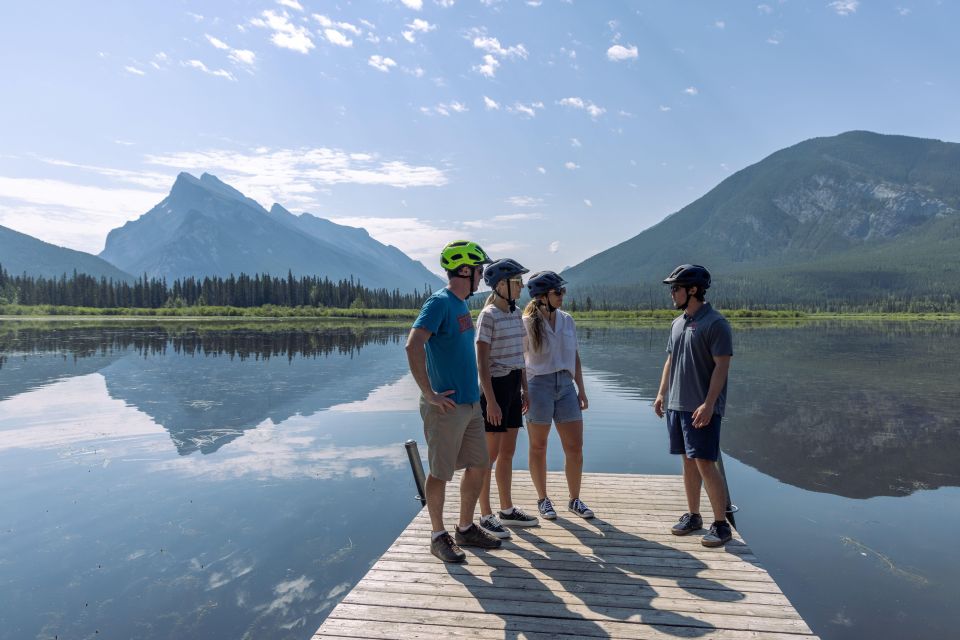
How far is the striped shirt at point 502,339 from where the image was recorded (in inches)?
242

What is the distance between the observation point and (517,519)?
6668 millimetres

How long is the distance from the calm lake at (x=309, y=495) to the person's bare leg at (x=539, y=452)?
3.35 ft

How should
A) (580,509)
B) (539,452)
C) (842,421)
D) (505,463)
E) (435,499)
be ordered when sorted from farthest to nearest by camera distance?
(842,421), (580,509), (539,452), (505,463), (435,499)

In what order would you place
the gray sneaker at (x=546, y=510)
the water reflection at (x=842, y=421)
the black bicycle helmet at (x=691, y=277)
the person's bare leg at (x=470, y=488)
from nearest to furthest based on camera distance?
1. the person's bare leg at (x=470, y=488)
2. the black bicycle helmet at (x=691, y=277)
3. the gray sneaker at (x=546, y=510)
4. the water reflection at (x=842, y=421)

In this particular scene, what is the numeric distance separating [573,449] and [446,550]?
2014 mm

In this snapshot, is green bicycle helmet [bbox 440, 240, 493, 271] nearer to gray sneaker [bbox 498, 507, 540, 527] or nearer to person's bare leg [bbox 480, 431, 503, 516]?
person's bare leg [bbox 480, 431, 503, 516]

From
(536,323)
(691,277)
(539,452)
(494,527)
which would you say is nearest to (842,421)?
(691,277)

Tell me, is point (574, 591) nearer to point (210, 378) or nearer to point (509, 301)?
point (509, 301)

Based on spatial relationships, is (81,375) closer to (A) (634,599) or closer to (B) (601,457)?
(B) (601,457)

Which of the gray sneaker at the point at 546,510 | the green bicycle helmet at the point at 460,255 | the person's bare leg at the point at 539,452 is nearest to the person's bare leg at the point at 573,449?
the person's bare leg at the point at 539,452

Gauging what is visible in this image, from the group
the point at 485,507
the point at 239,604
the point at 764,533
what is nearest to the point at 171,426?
the point at 239,604

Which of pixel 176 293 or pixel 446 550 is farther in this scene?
pixel 176 293

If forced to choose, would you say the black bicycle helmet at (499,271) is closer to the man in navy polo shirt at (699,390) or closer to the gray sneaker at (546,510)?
the man in navy polo shirt at (699,390)

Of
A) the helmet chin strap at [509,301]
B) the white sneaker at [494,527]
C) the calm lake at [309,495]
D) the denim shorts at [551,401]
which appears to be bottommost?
the calm lake at [309,495]
